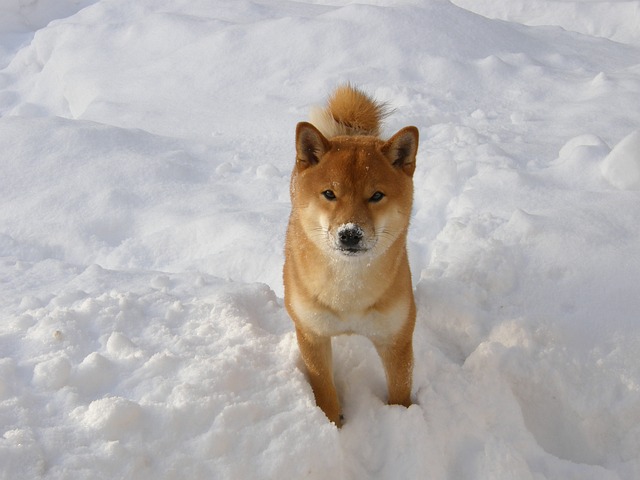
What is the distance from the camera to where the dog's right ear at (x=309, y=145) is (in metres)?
2.26

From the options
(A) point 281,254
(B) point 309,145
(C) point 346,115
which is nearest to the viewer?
(B) point 309,145

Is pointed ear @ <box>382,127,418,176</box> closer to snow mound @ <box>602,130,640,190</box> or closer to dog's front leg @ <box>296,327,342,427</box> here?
dog's front leg @ <box>296,327,342,427</box>

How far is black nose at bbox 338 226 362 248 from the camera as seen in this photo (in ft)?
6.61

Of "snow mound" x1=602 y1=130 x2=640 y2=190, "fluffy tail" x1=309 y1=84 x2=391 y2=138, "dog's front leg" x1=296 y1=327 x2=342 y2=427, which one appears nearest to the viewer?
"dog's front leg" x1=296 y1=327 x2=342 y2=427

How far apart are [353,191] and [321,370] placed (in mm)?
752

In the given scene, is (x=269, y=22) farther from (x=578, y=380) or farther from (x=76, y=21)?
(x=578, y=380)

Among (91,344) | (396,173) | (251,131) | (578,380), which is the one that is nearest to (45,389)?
(91,344)

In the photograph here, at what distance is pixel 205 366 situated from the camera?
230cm

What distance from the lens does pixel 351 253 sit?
2.08 metres

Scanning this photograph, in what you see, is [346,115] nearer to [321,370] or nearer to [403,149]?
[403,149]

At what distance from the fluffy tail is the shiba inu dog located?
55 cm

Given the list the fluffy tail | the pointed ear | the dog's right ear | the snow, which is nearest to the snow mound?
the snow

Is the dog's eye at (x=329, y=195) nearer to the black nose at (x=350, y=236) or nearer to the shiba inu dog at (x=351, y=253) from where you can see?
the shiba inu dog at (x=351, y=253)

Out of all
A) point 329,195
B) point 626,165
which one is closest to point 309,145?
point 329,195
